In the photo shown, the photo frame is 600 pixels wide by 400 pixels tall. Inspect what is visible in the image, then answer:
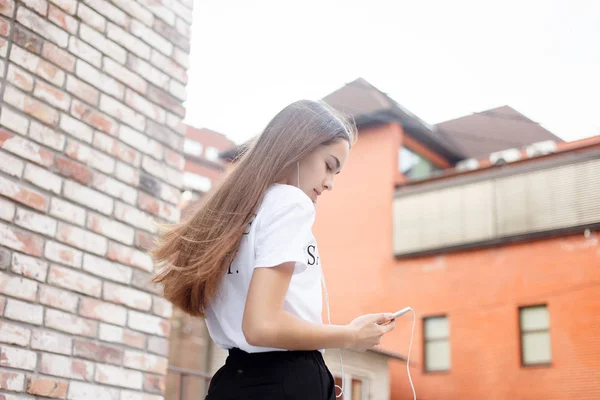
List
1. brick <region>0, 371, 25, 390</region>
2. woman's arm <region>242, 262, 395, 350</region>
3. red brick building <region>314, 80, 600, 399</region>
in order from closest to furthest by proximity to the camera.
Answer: woman's arm <region>242, 262, 395, 350</region>
brick <region>0, 371, 25, 390</region>
red brick building <region>314, 80, 600, 399</region>

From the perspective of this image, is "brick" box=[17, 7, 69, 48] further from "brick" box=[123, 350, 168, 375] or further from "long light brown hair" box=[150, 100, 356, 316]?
"long light brown hair" box=[150, 100, 356, 316]

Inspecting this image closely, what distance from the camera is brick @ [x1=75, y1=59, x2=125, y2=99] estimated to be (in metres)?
2.68

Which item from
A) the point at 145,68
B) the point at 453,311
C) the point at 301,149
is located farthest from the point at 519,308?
the point at 301,149

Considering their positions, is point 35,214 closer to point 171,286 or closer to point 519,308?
point 171,286

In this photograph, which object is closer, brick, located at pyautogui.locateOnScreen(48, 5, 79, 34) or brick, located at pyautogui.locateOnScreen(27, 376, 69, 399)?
brick, located at pyautogui.locateOnScreen(27, 376, 69, 399)

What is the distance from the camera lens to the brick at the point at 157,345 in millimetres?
2773

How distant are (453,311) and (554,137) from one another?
5.91 meters

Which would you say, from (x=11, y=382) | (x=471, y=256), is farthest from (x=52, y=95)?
(x=471, y=256)

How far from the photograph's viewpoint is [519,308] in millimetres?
15305

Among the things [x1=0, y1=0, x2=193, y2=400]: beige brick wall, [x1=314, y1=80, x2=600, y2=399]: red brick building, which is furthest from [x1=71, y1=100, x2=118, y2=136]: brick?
[x1=314, y1=80, x2=600, y2=399]: red brick building

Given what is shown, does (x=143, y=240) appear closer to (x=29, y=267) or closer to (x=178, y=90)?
(x=29, y=267)

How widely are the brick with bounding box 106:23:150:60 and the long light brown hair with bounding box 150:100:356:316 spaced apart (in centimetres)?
143

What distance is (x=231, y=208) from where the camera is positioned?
4.94ft

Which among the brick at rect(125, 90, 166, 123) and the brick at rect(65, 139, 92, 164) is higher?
the brick at rect(125, 90, 166, 123)
